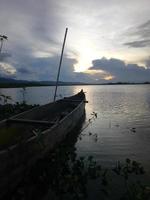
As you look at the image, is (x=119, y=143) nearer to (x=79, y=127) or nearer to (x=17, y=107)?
(x=79, y=127)

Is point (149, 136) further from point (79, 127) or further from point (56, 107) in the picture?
point (56, 107)

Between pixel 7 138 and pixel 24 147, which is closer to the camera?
pixel 24 147

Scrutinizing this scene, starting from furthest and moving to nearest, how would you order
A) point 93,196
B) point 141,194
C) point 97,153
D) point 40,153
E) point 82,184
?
point 97,153 < point 40,153 < point 82,184 < point 93,196 < point 141,194

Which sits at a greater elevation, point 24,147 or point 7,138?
point 24,147

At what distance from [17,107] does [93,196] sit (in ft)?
54.2

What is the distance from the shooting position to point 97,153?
44.1ft

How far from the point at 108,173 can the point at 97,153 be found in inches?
114

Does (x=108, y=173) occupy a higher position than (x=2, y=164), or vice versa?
(x=2, y=164)

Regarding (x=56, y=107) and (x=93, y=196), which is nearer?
(x=93, y=196)

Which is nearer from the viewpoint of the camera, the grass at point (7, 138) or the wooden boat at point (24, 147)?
the wooden boat at point (24, 147)

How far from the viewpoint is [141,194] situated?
6711 mm

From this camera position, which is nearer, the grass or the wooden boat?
the wooden boat

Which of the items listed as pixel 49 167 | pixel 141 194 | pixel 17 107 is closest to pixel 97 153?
pixel 49 167

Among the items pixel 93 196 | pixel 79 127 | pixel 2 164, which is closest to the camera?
pixel 2 164
